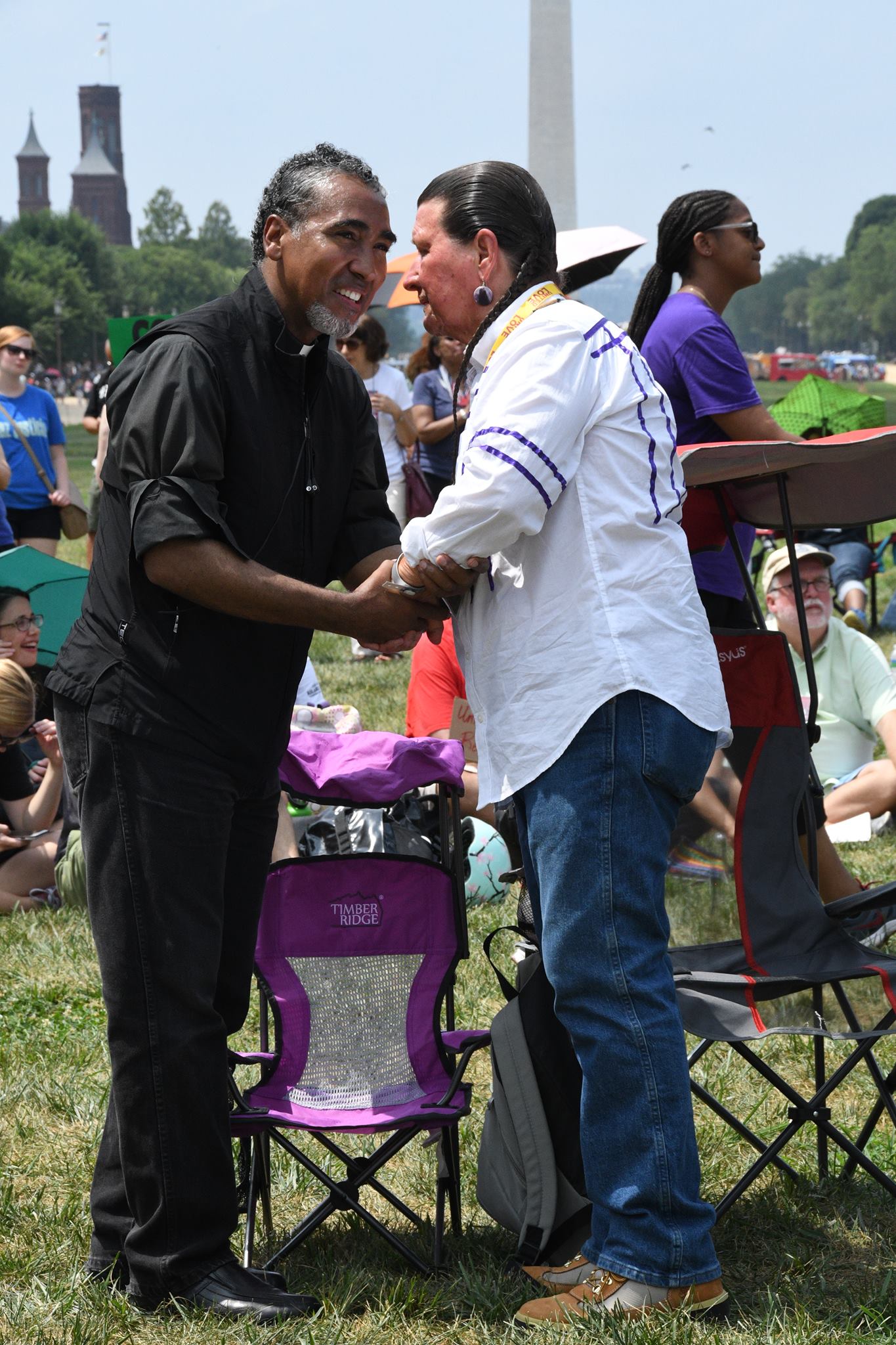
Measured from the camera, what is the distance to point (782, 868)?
11.7 ft

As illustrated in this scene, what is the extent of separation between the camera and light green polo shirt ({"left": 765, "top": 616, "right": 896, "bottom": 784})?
6.32 metres

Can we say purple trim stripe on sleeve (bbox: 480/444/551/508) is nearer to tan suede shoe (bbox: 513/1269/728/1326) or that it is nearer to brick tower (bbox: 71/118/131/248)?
tan suede shoe (bbox: 513/1269/728/1326)

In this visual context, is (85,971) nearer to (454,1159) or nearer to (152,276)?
(454,1159)

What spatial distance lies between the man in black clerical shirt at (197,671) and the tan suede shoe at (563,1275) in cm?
43

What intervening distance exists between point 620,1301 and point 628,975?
0.57m

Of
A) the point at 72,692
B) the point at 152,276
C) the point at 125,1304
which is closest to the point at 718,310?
the point at 72,692

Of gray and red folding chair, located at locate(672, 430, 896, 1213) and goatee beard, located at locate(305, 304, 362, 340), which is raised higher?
goatee beard, located at locate(305, 304, 362, 340)

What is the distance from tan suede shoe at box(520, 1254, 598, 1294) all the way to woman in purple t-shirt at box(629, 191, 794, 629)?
2077mm

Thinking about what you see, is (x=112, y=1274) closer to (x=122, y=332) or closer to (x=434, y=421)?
(x=122, y=332)

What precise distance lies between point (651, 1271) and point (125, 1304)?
3.26 ft

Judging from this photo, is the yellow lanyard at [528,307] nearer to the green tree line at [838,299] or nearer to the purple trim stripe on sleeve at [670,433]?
the purple trim stripe on sleeve at [670,433]

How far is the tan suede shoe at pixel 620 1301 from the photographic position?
2.63 metres

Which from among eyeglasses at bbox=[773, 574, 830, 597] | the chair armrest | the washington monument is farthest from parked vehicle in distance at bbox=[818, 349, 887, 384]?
the chair armrest

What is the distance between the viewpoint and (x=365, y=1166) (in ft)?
9.97
